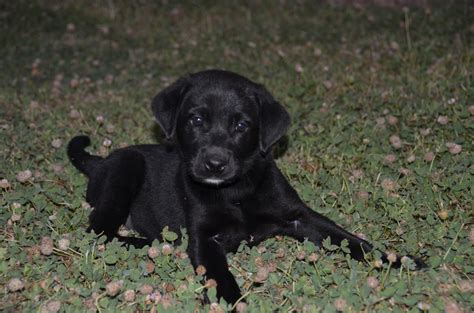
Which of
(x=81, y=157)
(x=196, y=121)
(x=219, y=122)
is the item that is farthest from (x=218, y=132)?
(x=81, y=157)

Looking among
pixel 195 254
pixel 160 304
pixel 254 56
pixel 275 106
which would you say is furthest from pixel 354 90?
pixel 160 304

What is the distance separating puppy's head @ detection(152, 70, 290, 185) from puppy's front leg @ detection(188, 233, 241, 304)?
0.36 m

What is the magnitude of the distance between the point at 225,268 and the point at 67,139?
2658mm

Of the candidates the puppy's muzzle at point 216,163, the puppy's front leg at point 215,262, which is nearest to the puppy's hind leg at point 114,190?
the puppy's front leg at point 215,262

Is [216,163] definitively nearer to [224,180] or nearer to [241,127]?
[224,180]

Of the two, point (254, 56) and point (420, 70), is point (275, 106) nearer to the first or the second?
point (420, 70)

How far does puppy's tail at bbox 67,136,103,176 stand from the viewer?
4703 mm

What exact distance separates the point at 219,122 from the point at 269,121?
306 millimetres

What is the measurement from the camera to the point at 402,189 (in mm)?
4344

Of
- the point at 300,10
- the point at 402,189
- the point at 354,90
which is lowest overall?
the point at 300,10

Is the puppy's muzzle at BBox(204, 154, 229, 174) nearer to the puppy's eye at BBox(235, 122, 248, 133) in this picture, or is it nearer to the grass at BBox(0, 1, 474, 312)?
the puppy's eye at BBox(235, 122, 248, 133)

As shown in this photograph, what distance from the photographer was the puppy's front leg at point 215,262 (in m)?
3.24

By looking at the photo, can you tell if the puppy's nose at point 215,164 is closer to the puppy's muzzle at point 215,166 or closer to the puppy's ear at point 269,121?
the puppy's muzzle at point 215,166

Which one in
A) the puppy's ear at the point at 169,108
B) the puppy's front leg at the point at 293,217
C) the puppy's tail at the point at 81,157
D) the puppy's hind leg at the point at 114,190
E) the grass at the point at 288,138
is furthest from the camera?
the puppy's tail at the point at 81,157
